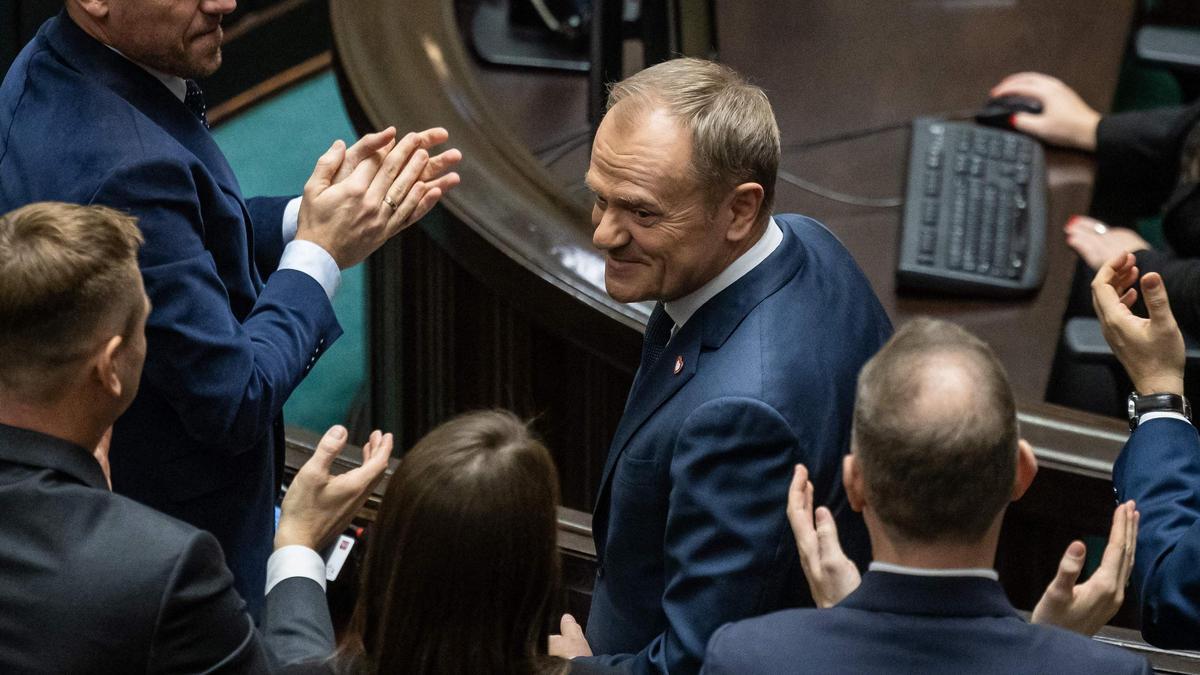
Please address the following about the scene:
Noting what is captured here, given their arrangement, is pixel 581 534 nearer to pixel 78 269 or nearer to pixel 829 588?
pixel 829 588

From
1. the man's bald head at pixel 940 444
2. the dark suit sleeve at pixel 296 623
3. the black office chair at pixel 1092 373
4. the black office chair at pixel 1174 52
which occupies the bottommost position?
the black office chair at pixel 1092 373

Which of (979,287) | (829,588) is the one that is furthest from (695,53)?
(829,588)

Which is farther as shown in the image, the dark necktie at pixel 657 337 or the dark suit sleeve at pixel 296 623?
the dark necktie at pixel 657 337

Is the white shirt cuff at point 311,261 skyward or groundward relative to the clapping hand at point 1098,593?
skyward

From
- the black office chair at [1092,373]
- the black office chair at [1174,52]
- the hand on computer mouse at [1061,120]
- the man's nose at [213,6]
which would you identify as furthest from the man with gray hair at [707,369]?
the black office chair at [1174,52]

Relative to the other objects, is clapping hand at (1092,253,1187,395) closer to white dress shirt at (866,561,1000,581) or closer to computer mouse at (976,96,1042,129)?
white dress shirt at (866,561,1000,581)

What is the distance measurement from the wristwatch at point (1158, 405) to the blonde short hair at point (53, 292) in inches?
38.8

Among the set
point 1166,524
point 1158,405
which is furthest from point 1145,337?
point 1166,524

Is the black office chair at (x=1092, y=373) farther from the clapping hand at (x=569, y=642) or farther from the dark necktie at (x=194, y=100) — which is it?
the dark necktie at (x=194, y=100)

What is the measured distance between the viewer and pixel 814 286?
58.8 inches

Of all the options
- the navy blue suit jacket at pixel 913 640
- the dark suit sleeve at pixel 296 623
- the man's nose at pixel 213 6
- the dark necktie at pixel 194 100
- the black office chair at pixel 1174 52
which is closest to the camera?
the navy blue suit jacket at pixel 913 640

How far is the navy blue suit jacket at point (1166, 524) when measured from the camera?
1.33 metres

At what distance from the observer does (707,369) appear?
144 centimetres

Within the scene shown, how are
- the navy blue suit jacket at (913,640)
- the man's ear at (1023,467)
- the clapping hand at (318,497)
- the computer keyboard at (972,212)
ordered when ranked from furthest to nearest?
the computer keyboard at (972,212) < the clapping hand at (318,497) < the man's ear at (1023,467) < the navy blue suit jacket at (913,640)
